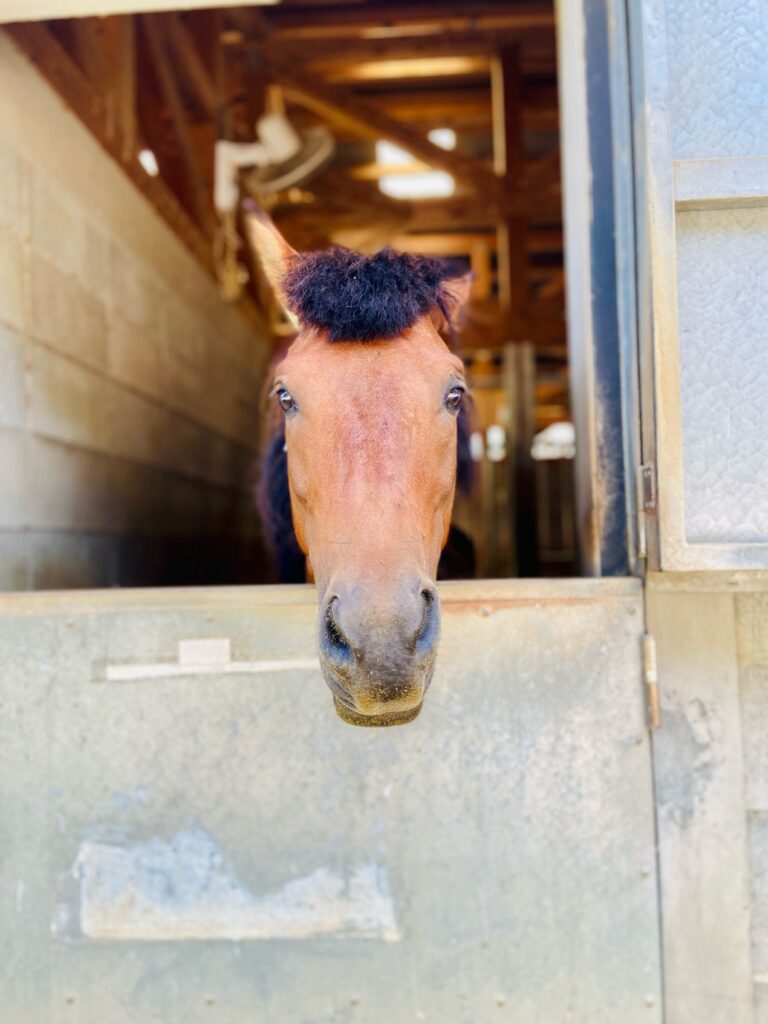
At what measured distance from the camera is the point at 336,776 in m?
1.92

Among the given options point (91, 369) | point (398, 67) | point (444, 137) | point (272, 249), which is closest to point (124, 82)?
point (91, 369)

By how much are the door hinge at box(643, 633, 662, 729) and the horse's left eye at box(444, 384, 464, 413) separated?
2.48ft

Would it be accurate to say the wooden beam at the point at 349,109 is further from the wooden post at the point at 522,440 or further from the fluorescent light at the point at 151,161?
the fluorescent light at the point at 151,161

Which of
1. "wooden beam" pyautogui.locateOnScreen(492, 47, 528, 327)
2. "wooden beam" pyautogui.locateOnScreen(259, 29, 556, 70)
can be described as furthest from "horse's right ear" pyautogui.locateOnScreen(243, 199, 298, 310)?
"wooden beam" pyautogui.locateOnScreen(492, 47, 528, 327)

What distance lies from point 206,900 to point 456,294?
177 centimetres

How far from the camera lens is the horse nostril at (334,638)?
53.2 inches

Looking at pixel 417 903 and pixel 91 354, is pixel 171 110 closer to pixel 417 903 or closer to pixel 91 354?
pixel 91 354

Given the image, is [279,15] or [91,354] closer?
[91,354]

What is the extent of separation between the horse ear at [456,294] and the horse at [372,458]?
0.12 feet

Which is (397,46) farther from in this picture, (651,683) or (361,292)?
(651,683)

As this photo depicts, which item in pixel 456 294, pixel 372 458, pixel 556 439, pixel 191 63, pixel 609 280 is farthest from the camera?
pixel 556 439

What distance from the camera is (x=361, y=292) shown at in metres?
1.76

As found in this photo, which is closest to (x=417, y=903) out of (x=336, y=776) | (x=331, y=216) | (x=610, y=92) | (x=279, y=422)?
(x=336, y=776)

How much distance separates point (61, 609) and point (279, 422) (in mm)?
1032
